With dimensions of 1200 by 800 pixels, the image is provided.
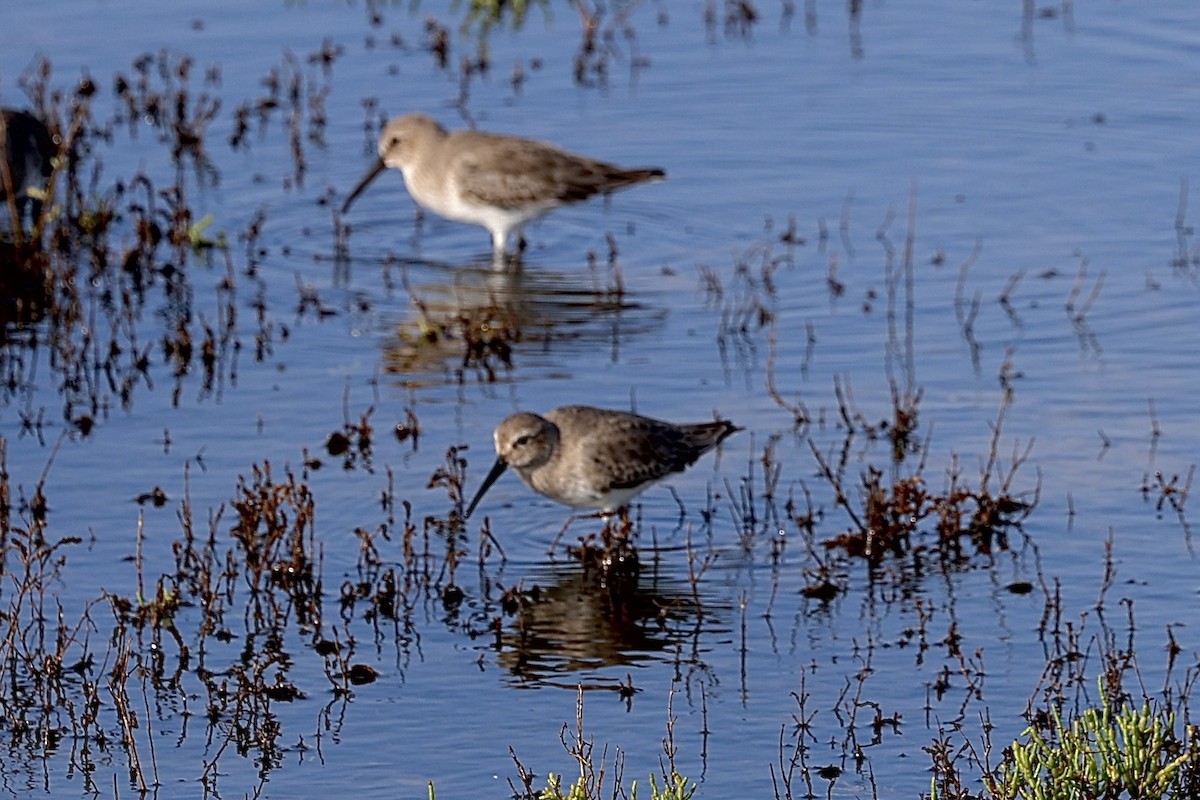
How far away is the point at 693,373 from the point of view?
35.6 ft

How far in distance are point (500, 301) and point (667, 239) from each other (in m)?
1.41

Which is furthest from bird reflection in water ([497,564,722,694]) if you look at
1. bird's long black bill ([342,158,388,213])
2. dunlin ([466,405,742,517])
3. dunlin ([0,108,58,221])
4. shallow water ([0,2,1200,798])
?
dunlin ([0,108,58,221])

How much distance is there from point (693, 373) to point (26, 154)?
4.57 meters

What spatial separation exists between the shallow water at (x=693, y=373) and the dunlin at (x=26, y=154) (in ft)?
2.31

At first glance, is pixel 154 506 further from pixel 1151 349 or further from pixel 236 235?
Answer: pixel 1151 349

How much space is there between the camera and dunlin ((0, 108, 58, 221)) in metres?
12.9

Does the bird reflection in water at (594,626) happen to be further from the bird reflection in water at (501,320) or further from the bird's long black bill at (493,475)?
the bird reflection in water at (501,320)

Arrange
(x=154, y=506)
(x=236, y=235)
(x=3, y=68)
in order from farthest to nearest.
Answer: (x=3, y=68)
(x=236, y=235)
(x=154, y=506)

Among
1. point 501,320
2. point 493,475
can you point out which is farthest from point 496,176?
point 493,475

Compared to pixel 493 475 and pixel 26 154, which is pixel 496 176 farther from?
pixel 493 475

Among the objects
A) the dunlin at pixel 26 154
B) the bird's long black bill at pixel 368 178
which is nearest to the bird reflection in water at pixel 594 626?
the bird's long black bill at pixel 368 178

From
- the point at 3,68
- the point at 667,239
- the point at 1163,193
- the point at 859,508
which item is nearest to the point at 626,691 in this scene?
the point at 859,508

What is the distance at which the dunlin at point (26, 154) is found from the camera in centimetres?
1291

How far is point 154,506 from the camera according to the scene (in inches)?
360
